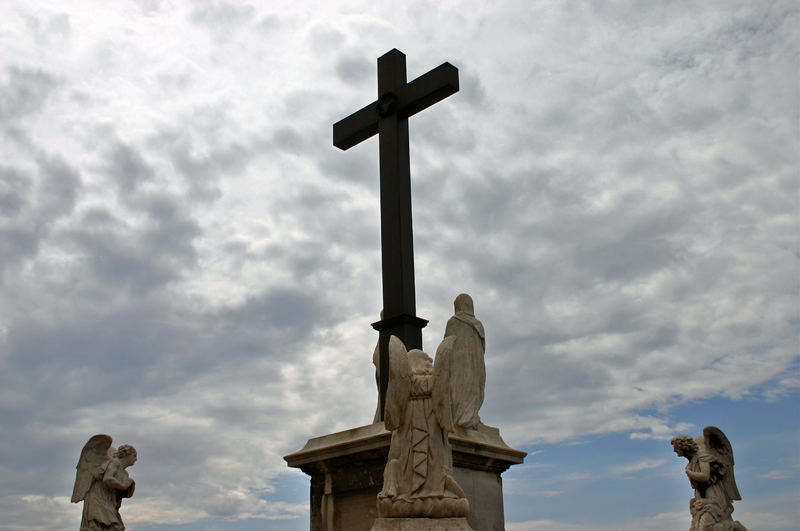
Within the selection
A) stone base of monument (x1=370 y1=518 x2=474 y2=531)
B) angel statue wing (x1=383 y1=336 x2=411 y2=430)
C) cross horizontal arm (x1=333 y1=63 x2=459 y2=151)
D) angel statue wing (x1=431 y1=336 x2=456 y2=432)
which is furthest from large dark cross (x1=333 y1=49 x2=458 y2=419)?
stone base of monument (x1=370 y1=518 x2=474 y2=531)

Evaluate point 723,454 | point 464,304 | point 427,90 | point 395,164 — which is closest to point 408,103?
point 427,90

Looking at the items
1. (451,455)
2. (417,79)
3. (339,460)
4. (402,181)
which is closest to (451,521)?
(451,455)

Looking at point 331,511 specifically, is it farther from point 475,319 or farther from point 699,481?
point 699,481

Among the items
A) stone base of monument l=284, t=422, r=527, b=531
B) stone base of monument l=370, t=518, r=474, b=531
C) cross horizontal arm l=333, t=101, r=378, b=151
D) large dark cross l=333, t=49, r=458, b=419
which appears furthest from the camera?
cross horizontal arm l=333, t=101, r=378, b=151

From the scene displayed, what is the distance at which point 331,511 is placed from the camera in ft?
23.0

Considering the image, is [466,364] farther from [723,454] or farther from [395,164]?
[723,454]

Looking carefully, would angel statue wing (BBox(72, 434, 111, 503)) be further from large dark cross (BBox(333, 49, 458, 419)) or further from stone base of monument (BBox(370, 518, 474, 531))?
stone base of monument (BBox(370, 518, 474, 531))

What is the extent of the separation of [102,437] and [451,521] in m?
4.56

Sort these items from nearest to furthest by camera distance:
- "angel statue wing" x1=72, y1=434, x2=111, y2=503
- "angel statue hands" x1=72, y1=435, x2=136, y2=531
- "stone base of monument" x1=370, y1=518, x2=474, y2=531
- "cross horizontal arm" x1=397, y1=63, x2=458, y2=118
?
1. "stone base of monument" x1=370, y1=518, x2=474, y2=531
2. "angel statue hands" x1=72, y1=435, x2=136, y2=531
3. "angel statue wing" x1=72, y1=434, x2=111, y2=503
4. "cross horizontal arm" x1=397, y1=63, x2=458, y2=118

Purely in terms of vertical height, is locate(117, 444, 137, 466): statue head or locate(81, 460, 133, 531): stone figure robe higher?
locate(117, 444, 137, 466): statue head

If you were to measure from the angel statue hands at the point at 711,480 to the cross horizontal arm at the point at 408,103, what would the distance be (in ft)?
16.5

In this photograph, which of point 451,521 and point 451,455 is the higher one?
point 451,455

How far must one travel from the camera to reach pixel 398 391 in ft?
20.2

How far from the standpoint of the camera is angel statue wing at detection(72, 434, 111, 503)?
8164 mm
